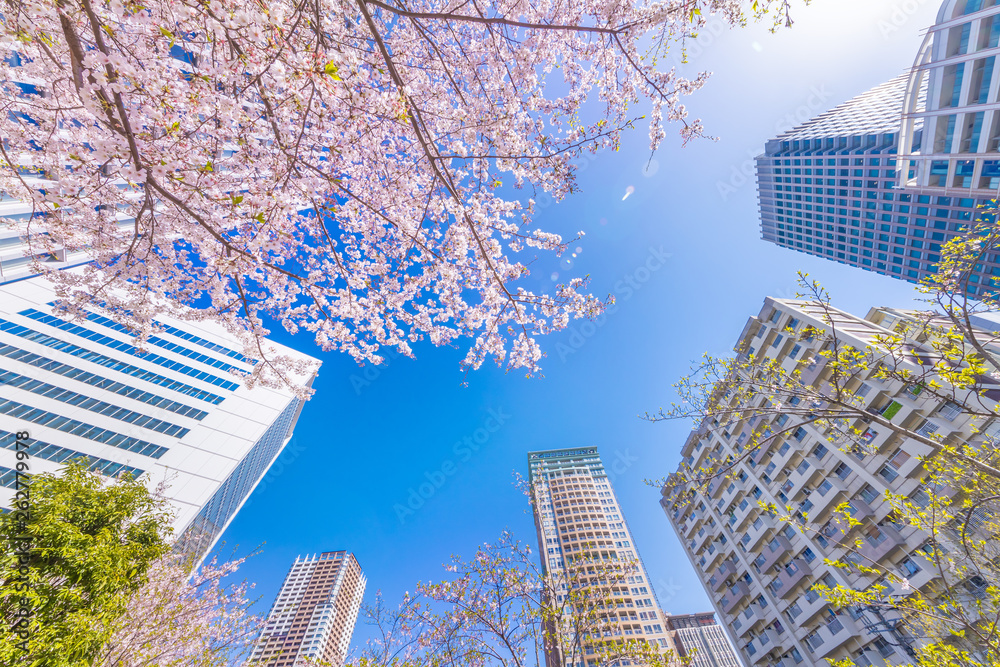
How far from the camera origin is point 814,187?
2269 inches

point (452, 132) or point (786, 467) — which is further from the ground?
point (786, 467)

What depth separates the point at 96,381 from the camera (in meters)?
Answer: 22.3

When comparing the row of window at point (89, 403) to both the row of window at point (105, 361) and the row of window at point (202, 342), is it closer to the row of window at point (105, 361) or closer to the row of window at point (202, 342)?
the row of window at point (105, 361)

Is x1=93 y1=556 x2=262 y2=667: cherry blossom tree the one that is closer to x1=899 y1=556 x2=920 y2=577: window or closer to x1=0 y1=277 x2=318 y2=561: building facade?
x1=0 y1=277 x2=318 y2=561: building facade

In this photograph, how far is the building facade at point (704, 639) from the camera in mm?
71312

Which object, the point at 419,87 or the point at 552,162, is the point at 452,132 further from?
Answer: the point at 552,162

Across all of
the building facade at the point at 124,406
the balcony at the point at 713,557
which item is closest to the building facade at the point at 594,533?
the balcony at the point at 713,557

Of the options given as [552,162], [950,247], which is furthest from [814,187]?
[552,162]

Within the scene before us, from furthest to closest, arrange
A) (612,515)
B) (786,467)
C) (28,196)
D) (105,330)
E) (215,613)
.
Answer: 1. (612,515)
2. (105,330)
3. (786,467)
4. (215,613)
5. (28,196)

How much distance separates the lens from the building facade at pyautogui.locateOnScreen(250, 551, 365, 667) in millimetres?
86100

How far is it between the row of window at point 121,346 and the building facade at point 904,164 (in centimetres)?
5430

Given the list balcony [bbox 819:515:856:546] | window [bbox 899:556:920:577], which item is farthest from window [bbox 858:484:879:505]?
window [bbox 899:556:920:577]

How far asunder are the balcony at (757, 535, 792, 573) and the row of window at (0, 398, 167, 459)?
4062 centimetres

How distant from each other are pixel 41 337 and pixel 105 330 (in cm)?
301
